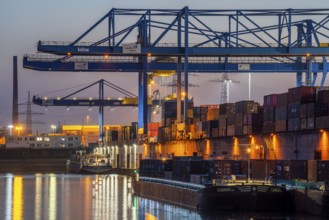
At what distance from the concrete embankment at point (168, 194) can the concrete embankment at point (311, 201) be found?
600 cm

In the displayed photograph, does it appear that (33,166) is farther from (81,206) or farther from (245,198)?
(245,198)

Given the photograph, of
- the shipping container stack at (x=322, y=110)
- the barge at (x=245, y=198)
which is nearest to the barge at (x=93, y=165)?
the shipping container stack at (x=322, y=110)

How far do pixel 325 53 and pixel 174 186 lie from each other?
28.5 meters

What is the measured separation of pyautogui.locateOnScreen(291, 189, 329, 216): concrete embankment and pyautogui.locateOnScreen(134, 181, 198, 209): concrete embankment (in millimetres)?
6005

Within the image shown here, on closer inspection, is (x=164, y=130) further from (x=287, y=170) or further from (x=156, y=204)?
(x=287, y=170)

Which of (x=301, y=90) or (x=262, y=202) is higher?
(x=301, y=90)

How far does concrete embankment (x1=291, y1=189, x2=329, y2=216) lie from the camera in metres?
38.8

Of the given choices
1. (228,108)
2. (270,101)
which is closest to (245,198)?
(270,101)

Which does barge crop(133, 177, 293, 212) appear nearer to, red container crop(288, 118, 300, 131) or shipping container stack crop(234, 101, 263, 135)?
red container crop(288, 118, 300, 131)

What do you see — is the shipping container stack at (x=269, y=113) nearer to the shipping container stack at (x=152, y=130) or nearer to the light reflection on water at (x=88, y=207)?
the light reflection on water at (x=88, y=207)

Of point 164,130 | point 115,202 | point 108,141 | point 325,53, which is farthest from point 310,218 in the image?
point 108,141

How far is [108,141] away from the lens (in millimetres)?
137125

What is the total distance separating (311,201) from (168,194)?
14.4 metres

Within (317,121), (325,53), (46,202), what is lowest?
(46,202)
